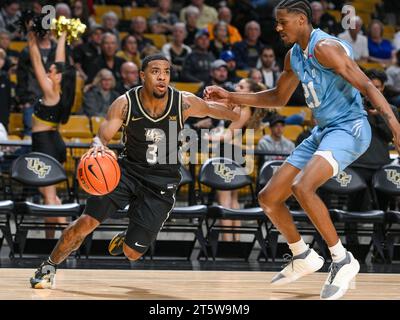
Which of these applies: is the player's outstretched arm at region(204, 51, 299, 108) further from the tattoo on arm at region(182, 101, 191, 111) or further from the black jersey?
the black jersey

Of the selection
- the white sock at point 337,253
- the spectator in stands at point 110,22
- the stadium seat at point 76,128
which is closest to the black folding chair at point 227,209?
the stadium seat at point 76,128

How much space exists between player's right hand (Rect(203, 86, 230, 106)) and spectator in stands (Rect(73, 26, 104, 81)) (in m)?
5.56

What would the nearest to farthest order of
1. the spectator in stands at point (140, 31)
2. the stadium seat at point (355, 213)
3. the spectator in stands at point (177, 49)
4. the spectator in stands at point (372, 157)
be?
1. the stadium seat at point (355, 213)
2. the spectator in stands at point (372, 157)
3. the spectator in stands at point (177, 49)
4. the spectator in stands at point (140, 31)

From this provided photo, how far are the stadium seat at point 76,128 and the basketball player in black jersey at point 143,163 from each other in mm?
4283

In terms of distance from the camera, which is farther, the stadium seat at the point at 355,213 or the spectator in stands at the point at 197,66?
the spectator in stands at the point at 197,66

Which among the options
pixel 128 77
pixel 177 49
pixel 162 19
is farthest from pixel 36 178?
pixel 162 19

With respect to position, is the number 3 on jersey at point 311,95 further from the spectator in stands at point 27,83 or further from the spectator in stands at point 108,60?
the spectator in stands at point 108,60

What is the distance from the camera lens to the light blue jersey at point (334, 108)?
6719 mm

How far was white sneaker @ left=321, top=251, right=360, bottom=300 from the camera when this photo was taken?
21.6 feet

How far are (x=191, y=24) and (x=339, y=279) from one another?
8.55 meters

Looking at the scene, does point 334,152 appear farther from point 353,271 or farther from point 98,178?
point 98,178

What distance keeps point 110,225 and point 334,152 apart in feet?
13.5

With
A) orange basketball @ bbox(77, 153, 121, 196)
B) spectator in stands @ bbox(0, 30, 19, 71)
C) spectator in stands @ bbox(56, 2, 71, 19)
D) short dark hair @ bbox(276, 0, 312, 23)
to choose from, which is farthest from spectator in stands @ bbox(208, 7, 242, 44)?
orange basketball @ bbox(77, 153, 121, 196)

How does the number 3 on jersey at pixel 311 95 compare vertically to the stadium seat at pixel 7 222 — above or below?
above
